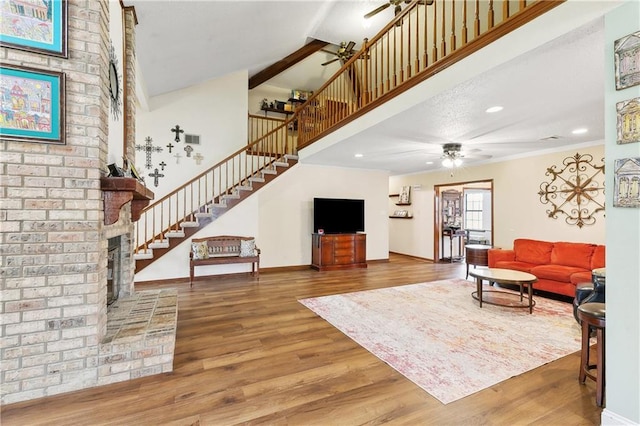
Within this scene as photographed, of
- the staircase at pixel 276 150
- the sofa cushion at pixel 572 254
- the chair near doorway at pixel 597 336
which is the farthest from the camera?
the staircase at pixel 276 150

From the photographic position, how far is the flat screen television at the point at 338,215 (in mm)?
6546

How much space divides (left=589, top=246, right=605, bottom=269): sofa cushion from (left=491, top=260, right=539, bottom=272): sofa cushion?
29.8 inches

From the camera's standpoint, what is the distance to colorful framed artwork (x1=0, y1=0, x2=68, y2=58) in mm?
1861

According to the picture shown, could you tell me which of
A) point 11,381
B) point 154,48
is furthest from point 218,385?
point 154,48

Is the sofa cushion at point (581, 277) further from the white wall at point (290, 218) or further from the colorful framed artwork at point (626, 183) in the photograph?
the white wall at point (290, 218)

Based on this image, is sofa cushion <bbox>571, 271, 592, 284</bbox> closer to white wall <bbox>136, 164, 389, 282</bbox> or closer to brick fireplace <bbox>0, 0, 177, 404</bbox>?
white wall <bbox>136, 164, 389, 282</bbox>

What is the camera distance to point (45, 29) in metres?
1.94

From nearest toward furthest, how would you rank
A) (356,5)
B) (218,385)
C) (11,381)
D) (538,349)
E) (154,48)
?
(11,381) → (218,385) → (538,349) → (154,48) → (356,5)

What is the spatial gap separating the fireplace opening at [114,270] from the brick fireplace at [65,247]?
829mm

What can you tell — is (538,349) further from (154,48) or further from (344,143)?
(154,48)

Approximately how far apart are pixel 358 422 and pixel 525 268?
4.31m

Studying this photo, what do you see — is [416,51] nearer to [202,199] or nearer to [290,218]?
[290,218]

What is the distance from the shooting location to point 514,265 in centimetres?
488

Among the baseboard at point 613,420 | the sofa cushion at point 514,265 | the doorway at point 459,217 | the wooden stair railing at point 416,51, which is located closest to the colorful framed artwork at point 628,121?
the wooden stair railing at point 416,51
